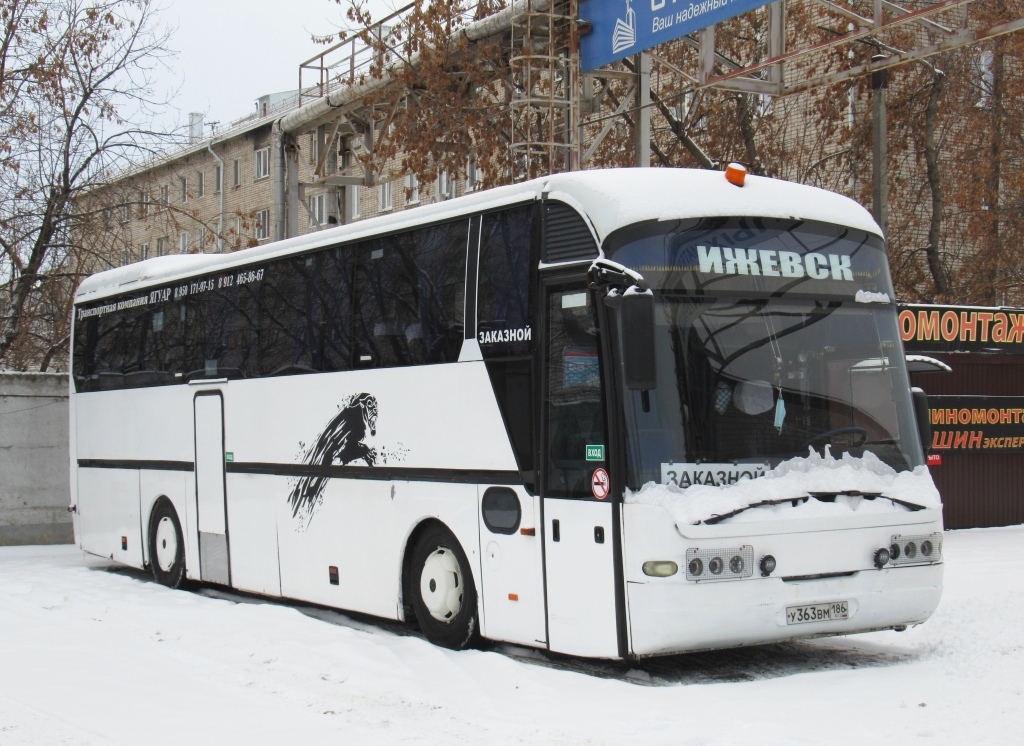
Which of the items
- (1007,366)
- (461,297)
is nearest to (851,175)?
(1007,366)

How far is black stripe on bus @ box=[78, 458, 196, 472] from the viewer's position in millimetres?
14047

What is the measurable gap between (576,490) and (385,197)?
132ft

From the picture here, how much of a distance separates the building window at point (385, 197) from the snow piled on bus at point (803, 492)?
3960 centimetres

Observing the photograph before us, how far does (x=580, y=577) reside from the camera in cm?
839

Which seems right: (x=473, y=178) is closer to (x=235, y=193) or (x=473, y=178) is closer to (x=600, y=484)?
(x=600, y=484)

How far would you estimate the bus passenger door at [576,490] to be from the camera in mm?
8203

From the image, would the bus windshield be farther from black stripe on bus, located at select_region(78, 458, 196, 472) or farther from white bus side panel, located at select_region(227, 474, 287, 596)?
black stripe on bus, located at select_region(78, 458, 196, 472)

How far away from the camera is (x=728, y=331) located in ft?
27.3

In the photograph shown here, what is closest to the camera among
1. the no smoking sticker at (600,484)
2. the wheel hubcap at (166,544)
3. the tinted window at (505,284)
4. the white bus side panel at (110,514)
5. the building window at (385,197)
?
the no smoking sticker at (600,484)

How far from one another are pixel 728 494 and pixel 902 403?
167 cm

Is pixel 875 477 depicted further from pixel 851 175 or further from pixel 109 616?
pixel 851 175

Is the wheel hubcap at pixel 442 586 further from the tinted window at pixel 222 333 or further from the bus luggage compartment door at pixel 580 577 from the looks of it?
the tinted window at pixel 222 333

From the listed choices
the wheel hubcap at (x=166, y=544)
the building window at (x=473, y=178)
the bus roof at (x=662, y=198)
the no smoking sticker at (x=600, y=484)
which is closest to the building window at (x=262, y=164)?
the building window at (x=473, y=178)

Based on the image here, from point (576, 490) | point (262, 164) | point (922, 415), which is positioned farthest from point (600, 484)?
point (262, 164)
